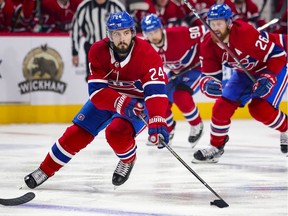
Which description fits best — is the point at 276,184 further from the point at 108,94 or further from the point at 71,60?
the point at 71,60

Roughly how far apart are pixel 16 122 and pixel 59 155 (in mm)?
3710

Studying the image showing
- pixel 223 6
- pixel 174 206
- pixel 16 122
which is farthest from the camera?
pixel 16 122

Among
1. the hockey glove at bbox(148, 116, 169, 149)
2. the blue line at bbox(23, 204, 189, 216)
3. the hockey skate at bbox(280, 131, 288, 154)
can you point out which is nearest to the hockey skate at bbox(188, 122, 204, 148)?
the hockey skate at bbox(280, 131, 288, 154)

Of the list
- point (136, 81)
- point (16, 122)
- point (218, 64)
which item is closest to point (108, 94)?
point (136, 81)

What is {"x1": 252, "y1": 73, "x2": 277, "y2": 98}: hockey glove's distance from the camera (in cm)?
530

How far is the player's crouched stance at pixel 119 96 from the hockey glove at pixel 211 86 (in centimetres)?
105

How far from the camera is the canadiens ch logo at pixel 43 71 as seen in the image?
8078mm

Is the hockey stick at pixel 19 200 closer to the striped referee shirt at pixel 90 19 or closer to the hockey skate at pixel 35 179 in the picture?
the hockey skate at pixel 35 179

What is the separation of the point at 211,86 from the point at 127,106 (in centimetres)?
138

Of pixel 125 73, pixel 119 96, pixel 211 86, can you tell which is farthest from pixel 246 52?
pixel 119 96

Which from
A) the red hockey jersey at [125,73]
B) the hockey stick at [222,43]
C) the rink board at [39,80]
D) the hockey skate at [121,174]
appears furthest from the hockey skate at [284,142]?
the rink board at [39,80]

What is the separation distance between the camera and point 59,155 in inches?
173

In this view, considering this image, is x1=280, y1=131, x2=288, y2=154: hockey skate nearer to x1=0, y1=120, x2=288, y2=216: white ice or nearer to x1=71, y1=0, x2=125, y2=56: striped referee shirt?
x1=0, y1=120, x2=288, y2=216: white ice

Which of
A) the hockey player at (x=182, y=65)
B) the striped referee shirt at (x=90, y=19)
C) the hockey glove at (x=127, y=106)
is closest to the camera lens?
the hockey glove at (x=127, y=106)
